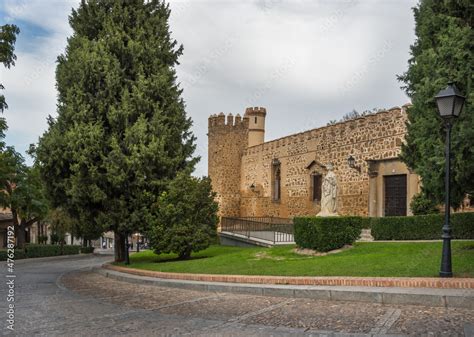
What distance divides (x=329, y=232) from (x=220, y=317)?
757cm

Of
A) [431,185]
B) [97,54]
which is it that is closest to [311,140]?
[97,54]

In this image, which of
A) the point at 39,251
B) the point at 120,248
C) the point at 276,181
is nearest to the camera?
the point at 120,248

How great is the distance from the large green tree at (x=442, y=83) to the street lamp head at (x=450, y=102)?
1.08 ft

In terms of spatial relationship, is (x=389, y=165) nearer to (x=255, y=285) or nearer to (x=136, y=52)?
(x=136, y=52)

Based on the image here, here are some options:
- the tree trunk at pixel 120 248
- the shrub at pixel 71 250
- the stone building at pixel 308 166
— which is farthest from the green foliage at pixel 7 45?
the shrub at pixel 71 250

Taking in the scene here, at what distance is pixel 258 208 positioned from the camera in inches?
1342

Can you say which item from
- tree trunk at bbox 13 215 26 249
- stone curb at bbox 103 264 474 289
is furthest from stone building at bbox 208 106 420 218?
tree trunk at bbox 13 215 26 249

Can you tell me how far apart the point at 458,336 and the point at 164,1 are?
18628 millimetres

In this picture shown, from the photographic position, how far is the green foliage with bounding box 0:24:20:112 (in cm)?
1329

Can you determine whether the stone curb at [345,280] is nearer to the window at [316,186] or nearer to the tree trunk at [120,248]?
the tree trunk at [120,248]

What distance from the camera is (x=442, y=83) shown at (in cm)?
1070

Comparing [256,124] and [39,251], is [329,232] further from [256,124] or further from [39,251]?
[39,251]

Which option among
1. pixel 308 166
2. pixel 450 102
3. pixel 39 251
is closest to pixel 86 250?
pixel 39 251

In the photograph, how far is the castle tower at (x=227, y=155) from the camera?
35.5 meters
